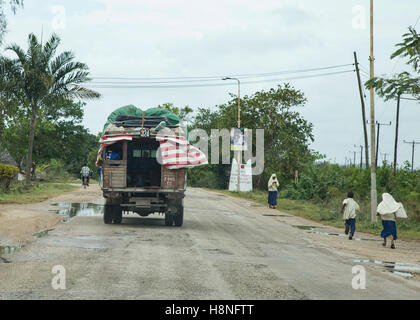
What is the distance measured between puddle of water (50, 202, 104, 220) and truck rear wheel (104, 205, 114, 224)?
1807mm

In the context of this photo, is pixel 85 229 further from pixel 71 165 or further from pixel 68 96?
pixel 71 165

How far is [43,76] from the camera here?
1188 inches

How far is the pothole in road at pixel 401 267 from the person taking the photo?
421 inches

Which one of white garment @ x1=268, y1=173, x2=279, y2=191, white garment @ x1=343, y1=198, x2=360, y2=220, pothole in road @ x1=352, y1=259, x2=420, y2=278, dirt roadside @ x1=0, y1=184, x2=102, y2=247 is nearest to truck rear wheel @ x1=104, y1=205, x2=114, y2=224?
dirt roadside @ x1=0, y1=184, x2=102, y2=247

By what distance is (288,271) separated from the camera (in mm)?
9734

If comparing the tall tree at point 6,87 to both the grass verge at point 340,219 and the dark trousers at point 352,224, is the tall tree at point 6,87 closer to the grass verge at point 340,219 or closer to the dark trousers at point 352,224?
the grass verge at point 340,219

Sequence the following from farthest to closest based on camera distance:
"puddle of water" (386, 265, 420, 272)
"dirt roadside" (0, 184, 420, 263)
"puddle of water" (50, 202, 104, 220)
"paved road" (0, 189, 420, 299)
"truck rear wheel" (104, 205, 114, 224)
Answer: "puddle of water" (50, 202, 104, 220), "truck rear wheel" (104, 205, 114, 224), "dirt roadside" (0, 184, 420, 263), "puddle of water" (386, 265, 420, 272), "paved road" (0, 189, 420, 299)

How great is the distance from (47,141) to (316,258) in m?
46.7

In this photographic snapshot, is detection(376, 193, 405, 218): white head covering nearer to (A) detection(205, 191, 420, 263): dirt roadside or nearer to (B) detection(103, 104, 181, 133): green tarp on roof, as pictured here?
(A) detection(205, 191, 420, 263): dirt roadside

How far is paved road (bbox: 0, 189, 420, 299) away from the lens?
24.5 feet

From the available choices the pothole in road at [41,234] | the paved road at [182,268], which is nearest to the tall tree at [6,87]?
the paved road at [182,268]

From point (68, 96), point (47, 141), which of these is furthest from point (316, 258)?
point (47, 141)

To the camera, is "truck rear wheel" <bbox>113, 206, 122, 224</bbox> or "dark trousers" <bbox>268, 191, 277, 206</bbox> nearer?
"truck rear wheel" <bbox>113, 206, 122, 224</bbox>

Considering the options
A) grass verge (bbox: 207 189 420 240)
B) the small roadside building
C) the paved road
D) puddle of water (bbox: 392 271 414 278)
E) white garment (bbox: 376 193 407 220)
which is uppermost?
the small roadside building
